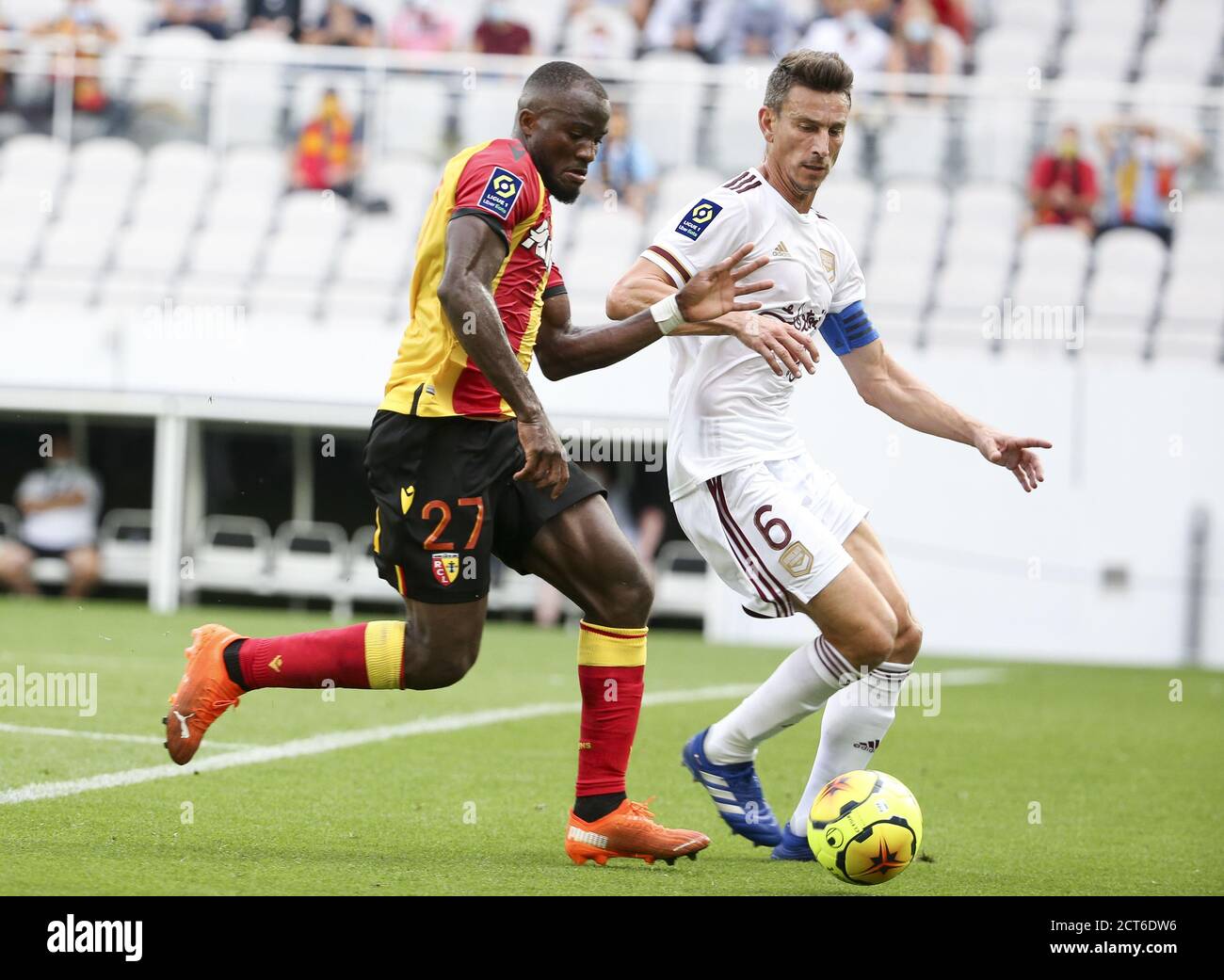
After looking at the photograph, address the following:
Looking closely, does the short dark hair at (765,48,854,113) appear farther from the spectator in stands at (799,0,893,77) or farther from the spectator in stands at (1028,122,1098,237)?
the spectator in stands at (799,0,893,77)

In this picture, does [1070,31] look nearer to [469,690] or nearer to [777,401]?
[469,690]

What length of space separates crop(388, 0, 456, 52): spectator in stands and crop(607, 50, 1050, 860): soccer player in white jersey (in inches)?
575

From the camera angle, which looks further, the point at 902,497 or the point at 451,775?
the point at 902,497

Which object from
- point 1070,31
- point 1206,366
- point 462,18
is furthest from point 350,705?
point 1070,31

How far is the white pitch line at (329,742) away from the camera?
20.6 feet

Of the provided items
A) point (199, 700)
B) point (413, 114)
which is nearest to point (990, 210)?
point (413, 114)

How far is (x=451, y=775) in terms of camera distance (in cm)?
725

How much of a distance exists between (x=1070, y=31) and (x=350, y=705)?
1375 centimetres

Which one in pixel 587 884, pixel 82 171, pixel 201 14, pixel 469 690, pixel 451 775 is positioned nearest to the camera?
pixel 587 884

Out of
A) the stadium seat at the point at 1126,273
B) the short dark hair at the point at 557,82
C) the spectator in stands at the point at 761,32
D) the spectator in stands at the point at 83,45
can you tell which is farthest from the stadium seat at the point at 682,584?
the short dark hair at the point at 557,82

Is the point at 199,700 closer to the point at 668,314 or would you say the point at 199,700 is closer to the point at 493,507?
the point at 493,507

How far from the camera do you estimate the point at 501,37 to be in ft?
63.0

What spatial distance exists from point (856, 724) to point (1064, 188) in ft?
42.4

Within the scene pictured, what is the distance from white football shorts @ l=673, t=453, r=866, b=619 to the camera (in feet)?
18.1
